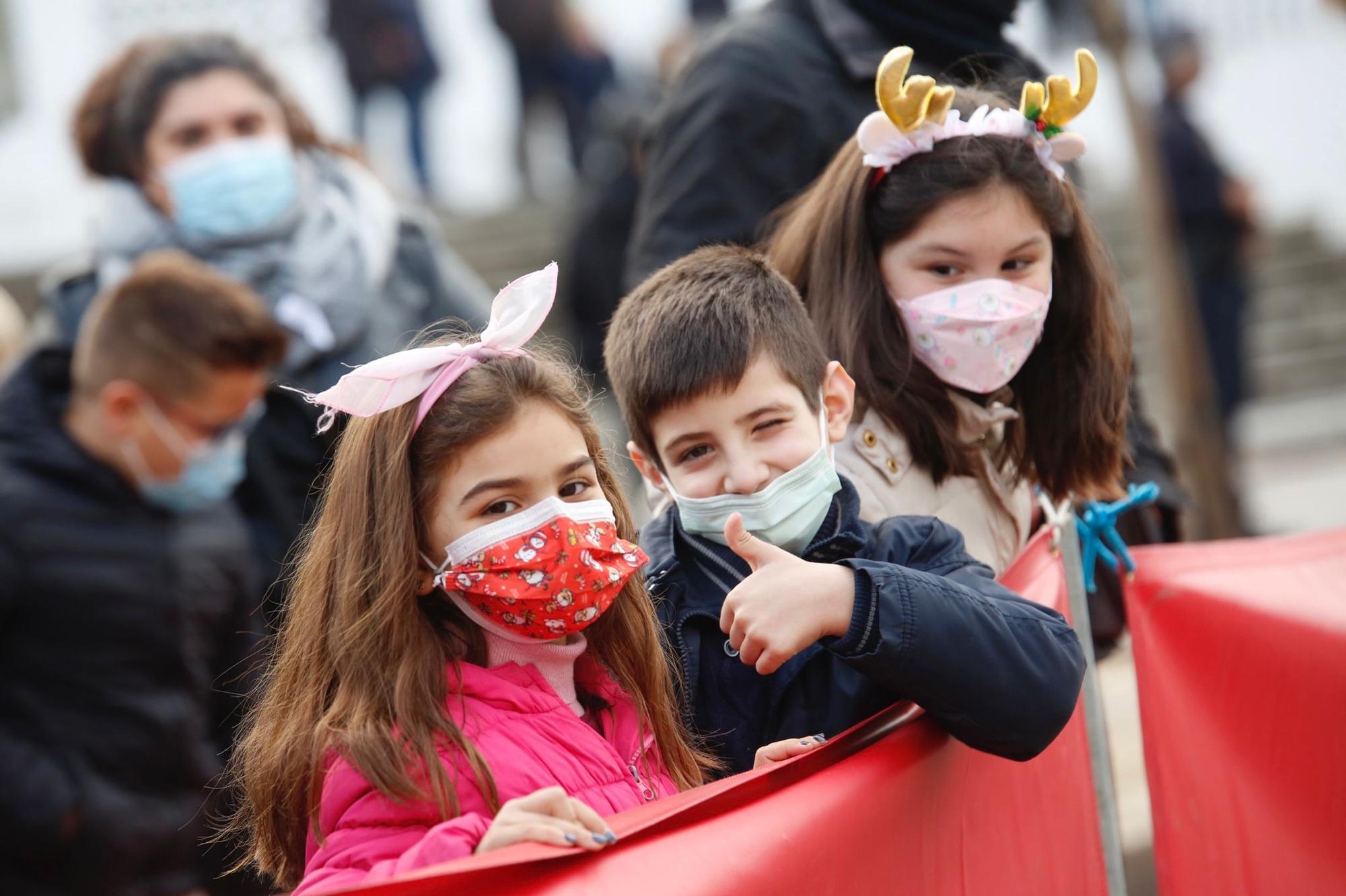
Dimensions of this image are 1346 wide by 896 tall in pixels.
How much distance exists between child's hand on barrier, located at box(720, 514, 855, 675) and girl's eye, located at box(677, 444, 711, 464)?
276mm

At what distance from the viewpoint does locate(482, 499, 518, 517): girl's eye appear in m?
2.37

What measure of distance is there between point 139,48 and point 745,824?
354 centimetres

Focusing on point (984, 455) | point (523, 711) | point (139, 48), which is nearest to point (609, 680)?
point (523, 711)

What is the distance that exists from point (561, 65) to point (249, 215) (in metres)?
7.85

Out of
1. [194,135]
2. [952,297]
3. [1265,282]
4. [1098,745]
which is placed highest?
[194,135]

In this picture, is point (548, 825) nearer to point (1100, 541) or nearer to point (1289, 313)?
point (1100, 541)

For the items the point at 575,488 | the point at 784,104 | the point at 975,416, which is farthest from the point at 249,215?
the point at 575,488

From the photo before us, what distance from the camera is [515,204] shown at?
1428 cm

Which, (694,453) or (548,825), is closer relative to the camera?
(548,825)

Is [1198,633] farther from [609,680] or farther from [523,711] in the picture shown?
[523,711]

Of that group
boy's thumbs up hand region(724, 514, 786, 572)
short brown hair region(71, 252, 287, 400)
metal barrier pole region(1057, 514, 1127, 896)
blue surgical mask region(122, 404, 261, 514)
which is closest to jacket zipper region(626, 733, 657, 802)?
boy's thumbs up hand region(724, 514, 786, 572)

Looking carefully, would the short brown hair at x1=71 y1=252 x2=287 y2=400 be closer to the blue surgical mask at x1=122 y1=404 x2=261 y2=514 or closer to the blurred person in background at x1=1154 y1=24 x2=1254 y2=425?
the blue surgical mask at x1=122 y1=404 x2=261 y2=514

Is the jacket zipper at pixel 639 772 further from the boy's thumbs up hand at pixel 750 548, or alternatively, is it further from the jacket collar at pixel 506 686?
the boy's thumbs up hand at pixel 750 548

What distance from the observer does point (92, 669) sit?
396 cm
